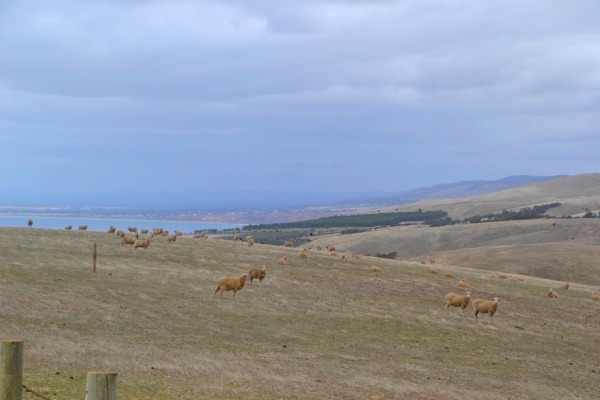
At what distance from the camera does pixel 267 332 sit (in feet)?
78.5

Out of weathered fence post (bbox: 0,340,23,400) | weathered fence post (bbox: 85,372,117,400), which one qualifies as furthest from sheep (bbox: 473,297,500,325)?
weathered fence post (bbox: 0,340,23,400)

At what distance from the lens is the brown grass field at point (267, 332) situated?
17328 mm

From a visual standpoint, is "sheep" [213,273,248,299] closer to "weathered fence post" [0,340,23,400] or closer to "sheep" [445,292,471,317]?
"sheep" [445,292,471,317]

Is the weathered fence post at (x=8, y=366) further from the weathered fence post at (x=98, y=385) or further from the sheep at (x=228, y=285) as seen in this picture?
the sheep at (x=228, y=285)

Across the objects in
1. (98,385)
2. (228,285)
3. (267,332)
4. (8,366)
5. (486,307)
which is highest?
(8,366)

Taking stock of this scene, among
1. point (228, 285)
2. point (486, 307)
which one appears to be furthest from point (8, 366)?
point (486, 307)

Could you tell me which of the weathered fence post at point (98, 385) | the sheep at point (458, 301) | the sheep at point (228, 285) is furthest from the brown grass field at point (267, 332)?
the weathered fence post at point (98, 385)

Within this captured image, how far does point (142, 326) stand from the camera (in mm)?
22234

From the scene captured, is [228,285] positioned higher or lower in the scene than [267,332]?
higher

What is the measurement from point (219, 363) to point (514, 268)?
57512 mm

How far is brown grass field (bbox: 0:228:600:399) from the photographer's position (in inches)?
682

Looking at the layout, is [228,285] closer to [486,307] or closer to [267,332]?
[267,332]

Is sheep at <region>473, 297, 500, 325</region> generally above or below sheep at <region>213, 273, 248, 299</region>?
below

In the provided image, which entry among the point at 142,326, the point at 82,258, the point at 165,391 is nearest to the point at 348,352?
the point at 142,326
